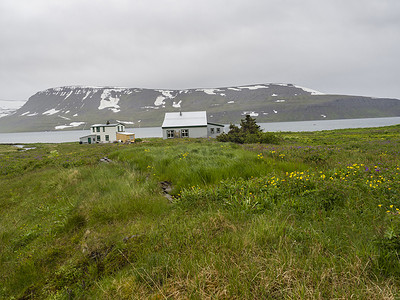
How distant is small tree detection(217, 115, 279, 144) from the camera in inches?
1044

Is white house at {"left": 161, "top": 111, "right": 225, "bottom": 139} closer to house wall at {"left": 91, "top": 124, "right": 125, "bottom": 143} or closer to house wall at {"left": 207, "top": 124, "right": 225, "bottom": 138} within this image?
house wall at {"left": 207, "top": 124, "right": 225, "bottom": 138}

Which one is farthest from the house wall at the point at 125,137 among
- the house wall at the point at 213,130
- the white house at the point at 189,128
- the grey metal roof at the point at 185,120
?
the house wall at the point at 213,130

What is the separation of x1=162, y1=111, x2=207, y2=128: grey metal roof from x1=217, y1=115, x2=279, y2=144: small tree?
14476 millimetres

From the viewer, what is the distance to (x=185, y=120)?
49.0m

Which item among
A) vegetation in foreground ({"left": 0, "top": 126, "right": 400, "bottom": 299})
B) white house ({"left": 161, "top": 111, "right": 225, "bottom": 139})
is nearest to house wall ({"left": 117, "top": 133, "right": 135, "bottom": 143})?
white house ({"left": 161, "top": 111, "right": 225, "bottom": 139})

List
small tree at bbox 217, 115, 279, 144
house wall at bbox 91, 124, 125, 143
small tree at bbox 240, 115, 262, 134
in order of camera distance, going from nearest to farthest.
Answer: small tree at bbox 217, 115, 279, 144 → small tree at bbox 240, 115, 262, 134 → house wall at bbox 91, 124, 125, 143

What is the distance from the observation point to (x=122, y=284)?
265 centimetres

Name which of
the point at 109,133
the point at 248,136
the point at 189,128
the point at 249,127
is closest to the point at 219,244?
the point at 248,136

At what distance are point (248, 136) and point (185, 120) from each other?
79.6 ft

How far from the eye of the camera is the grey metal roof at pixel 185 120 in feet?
152

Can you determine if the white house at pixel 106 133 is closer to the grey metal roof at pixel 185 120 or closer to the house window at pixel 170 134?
the grey metal roof at pixel 185 120

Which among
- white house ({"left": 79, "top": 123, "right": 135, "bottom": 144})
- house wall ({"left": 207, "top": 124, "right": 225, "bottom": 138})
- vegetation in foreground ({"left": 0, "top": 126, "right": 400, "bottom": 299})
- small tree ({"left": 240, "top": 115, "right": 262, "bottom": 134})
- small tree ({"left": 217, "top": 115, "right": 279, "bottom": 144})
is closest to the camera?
vegetation in foreground ({"left": 0, "top": 126, "right": 400, "bottom": 299})

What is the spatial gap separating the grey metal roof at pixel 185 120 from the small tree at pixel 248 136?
47.5ft

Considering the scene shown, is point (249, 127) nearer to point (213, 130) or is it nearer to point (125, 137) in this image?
point (213, 130)
